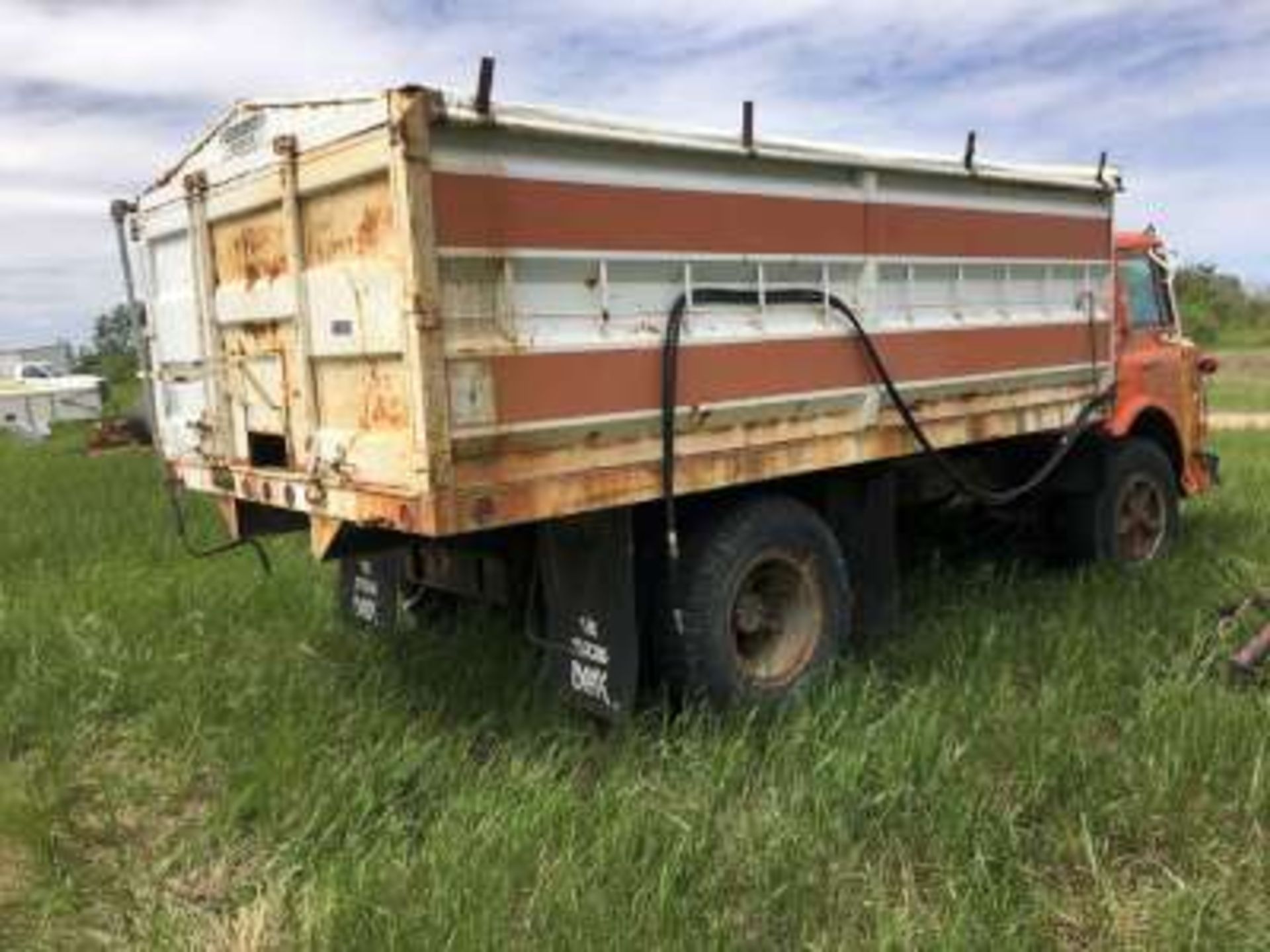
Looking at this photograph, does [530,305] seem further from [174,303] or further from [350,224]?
[174,303]

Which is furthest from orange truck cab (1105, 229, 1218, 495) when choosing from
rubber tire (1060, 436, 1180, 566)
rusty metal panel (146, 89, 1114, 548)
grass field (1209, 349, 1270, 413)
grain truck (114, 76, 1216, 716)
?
grass field (1209, 349, 1270, 413)

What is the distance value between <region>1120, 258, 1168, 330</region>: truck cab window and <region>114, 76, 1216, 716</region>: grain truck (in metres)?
1.04

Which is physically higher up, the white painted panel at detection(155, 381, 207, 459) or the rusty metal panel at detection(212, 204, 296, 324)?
the rusty metal panel at detection(212, 204, 296, 324)

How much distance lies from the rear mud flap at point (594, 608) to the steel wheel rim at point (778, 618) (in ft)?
1.84

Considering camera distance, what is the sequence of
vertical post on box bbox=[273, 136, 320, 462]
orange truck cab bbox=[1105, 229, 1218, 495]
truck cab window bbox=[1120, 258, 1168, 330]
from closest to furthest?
vertical post on box bbox=[273, 136, 320, 462] < orange truck cab bbox=[1105, 229, 1218, 495] < truck cab window bbox=[1120, 258, 1168, 330]

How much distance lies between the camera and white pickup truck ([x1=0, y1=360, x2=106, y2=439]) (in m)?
33.0

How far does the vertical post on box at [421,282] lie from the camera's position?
4215mm

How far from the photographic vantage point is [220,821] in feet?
15.1

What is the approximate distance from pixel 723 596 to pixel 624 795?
1.14 meters

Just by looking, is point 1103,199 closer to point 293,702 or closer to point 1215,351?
point 293,702

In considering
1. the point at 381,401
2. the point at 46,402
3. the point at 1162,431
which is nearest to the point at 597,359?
the point at 381,401

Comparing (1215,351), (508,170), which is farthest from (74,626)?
(1215,351)

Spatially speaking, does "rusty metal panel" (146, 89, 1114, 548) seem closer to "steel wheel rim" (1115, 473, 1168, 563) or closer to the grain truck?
the grain truck

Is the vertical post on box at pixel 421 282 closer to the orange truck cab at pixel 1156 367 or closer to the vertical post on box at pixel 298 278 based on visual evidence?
the vertical post on box at pixel 298 278
